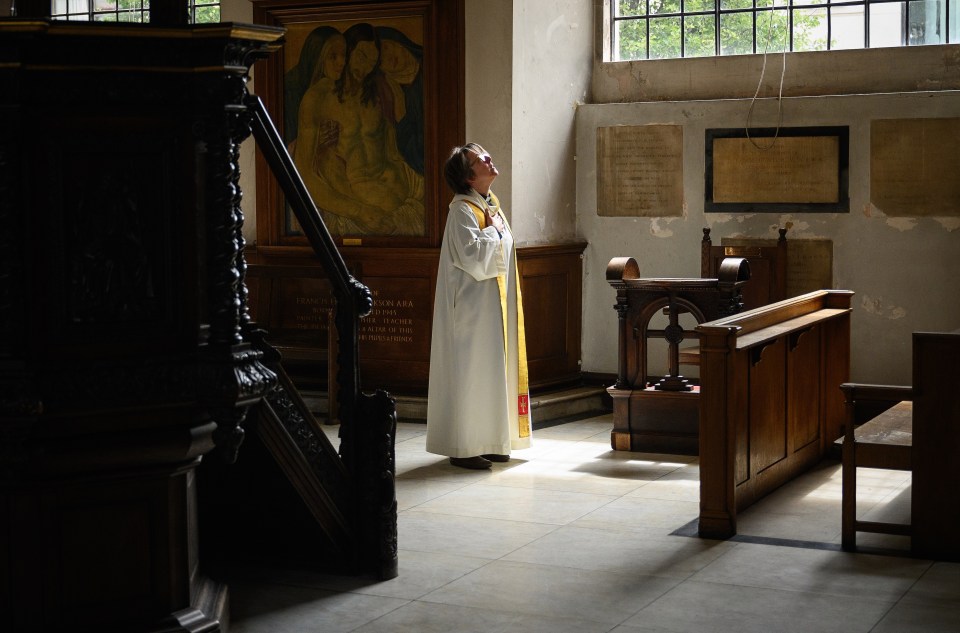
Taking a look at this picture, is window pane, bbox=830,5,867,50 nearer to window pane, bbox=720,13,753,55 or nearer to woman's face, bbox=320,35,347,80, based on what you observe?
window pane, bbox=720,13,753,55

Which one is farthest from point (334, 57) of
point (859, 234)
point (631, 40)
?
point (859, 234)

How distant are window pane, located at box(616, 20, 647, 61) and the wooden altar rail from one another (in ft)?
10.2

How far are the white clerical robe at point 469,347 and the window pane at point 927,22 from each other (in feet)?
12.7

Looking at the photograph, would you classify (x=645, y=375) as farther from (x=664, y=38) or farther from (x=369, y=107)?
(x=664, y=38)

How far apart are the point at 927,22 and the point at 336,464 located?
6303 mm

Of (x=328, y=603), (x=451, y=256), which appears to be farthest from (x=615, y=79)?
(x=328, y=603)

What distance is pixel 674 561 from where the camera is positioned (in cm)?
538

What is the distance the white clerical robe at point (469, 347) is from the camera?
7.42m

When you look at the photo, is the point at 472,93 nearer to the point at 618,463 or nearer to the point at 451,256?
the point at 451,256

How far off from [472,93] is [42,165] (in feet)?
19.8

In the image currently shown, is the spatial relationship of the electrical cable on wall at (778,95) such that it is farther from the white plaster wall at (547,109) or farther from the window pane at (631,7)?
the white plaster wall at (547,109)

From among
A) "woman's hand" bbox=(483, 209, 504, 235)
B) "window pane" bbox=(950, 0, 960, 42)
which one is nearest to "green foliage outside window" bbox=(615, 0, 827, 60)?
"window pane" bbox=(950, 0, 960, 42)

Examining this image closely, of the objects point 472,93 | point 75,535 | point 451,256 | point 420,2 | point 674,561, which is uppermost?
point 420,2

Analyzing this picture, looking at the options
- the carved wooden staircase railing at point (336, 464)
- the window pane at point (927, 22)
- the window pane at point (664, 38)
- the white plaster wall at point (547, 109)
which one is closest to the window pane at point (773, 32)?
the window pane at point (664, 38)
